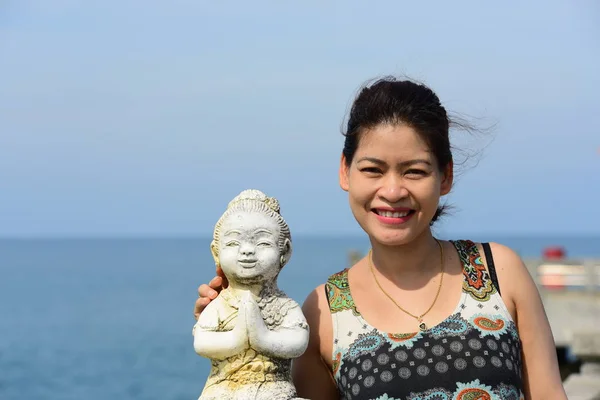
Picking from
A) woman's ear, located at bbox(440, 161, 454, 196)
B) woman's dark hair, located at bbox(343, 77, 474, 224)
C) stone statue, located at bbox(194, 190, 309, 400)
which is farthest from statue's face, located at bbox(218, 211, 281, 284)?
woman's ear, located at bbox(440, 161, 454, 196)

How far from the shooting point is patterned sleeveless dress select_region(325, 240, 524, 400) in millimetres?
3598

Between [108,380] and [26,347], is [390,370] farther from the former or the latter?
[26,347]

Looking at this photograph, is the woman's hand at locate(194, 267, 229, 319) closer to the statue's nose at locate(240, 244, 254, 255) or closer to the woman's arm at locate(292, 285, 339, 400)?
the statue's nose at locate(240, 244, 254, 255)

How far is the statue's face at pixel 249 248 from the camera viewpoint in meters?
3.45

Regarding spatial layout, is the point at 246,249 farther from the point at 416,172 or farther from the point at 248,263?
the point at 416,172

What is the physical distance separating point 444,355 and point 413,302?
1.00 ft

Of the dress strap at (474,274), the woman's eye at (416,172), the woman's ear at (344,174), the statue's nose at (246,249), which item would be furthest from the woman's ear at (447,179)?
the statue's nose at (246,249)

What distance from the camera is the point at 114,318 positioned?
37781mm

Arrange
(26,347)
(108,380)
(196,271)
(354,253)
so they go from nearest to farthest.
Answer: (354,253), (108,380), (26,347), (196,271)

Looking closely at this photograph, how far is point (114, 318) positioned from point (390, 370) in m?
35.4

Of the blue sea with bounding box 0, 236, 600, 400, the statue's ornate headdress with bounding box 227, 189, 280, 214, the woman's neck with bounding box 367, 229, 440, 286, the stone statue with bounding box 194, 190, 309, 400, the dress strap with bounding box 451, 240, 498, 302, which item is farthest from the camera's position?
the blue sea with bounding box 0, 236, 600, 400

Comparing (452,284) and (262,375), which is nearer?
(262,375)

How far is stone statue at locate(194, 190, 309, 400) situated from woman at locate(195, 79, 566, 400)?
0.80 feet

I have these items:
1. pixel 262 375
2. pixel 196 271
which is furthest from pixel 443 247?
pixel 196 271
